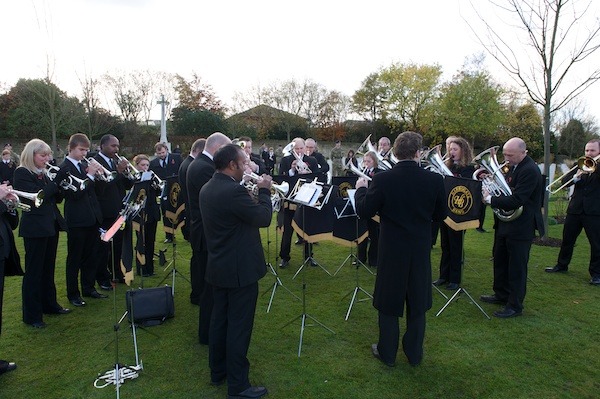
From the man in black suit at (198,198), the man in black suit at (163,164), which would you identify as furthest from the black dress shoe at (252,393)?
the man in black suit at (163,164)

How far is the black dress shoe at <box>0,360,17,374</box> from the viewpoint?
4.12 metres

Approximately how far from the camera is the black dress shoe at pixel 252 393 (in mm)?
3611

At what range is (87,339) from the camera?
16.2ft

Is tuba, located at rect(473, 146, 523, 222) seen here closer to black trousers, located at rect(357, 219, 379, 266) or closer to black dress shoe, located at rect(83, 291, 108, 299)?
black trousers, located at rect(357, 219, 379, 266)

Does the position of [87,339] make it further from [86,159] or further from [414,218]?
[414,218]

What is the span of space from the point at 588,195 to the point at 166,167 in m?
8.83

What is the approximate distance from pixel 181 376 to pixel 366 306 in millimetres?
2939

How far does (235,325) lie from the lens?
3.57 meters

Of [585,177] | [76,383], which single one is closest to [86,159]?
[76,383]

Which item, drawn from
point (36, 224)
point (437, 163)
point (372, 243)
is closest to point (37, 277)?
point (36, 224)

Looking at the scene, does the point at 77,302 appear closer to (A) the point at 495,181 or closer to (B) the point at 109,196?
(B) the point at 109,196

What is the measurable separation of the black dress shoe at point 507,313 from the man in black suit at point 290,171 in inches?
139

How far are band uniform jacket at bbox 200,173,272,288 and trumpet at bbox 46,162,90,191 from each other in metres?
2.98

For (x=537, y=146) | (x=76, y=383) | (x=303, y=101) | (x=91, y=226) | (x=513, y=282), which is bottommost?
(x=76, y=383)
